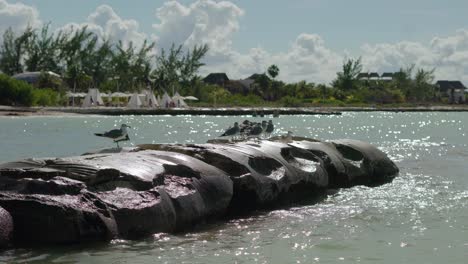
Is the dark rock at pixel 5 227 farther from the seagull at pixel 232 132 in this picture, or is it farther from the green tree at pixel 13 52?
the green tree at pixel 13 52

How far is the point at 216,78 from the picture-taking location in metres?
146

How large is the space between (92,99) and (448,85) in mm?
103865

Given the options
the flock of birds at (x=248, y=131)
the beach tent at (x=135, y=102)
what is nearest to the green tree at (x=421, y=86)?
the beach tent at (x=135, y=102)

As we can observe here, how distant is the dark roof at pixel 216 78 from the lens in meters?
144

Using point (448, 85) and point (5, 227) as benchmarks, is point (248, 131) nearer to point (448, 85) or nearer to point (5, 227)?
point (5, 227)

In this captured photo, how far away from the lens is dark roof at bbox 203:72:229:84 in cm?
14398

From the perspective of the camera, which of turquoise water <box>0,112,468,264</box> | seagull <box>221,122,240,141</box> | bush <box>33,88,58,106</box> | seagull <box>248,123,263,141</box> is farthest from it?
bush <box>33,88,58,106</box>

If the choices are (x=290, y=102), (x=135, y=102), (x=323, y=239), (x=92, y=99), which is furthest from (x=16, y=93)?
(x=323, y=239)

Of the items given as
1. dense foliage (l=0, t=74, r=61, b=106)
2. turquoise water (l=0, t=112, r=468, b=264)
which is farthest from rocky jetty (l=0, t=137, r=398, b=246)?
dense foliage (l=0, t=74, r=61, b=106)

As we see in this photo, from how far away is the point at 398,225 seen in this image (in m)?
10.6

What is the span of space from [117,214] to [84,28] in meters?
99.5

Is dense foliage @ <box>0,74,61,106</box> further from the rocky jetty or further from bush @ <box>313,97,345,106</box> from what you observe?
the rocky jetty

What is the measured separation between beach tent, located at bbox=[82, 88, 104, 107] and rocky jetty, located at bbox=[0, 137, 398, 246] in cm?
7365

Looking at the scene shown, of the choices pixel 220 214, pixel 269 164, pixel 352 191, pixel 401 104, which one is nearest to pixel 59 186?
pixel 220 214
